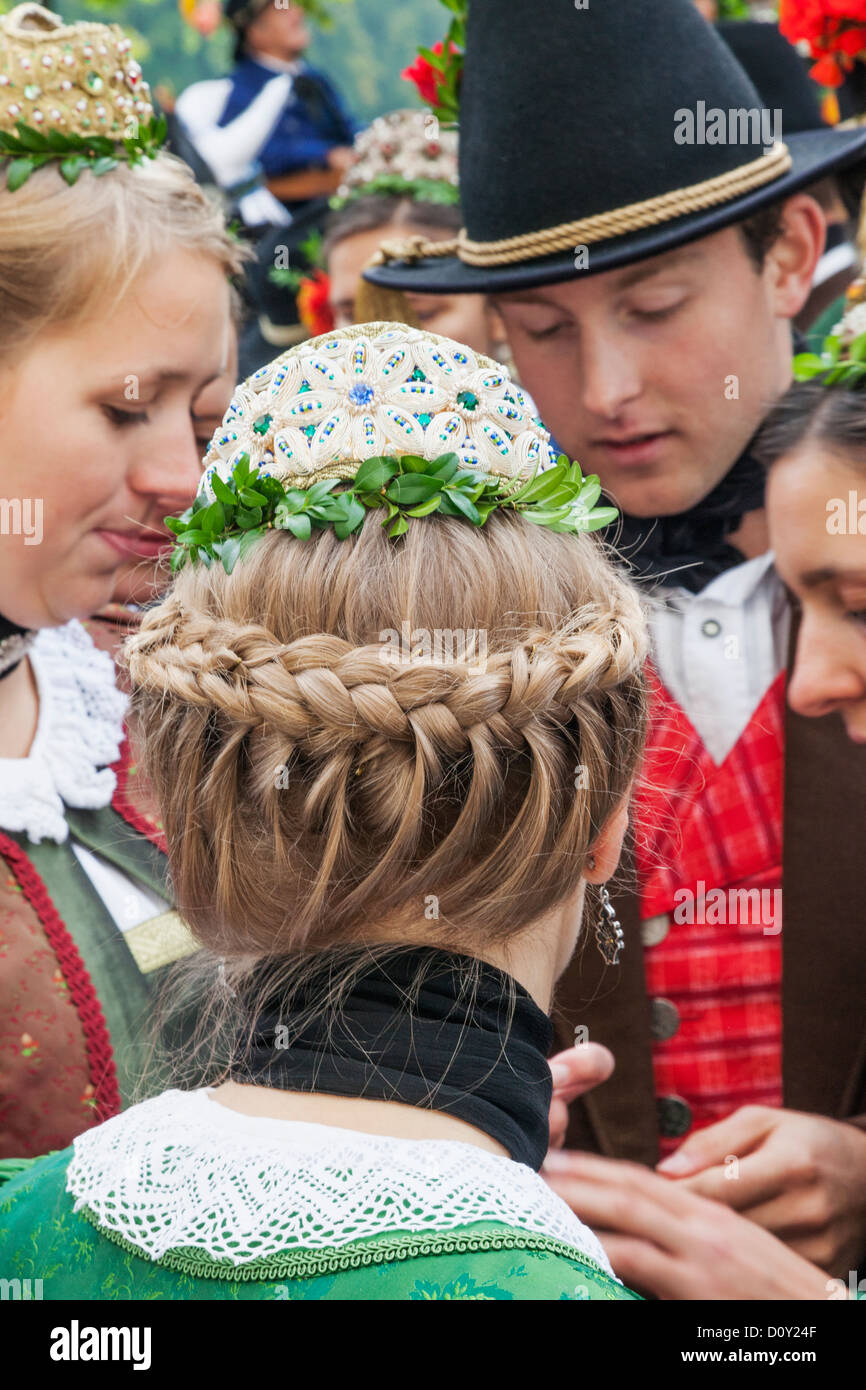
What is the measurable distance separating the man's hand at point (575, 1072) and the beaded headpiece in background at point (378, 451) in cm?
90

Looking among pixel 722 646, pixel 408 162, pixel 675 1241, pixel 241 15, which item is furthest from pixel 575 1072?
pixel 241 15

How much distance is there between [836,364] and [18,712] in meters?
1.21

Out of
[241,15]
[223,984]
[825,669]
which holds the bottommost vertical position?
[223,984]

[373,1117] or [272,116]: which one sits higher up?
[272,116]

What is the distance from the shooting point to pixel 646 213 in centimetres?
178

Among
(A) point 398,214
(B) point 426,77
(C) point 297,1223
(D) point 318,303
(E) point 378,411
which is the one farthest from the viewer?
(D) point 318,303

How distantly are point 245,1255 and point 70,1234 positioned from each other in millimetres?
212

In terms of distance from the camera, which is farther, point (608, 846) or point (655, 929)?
point (655, 929)

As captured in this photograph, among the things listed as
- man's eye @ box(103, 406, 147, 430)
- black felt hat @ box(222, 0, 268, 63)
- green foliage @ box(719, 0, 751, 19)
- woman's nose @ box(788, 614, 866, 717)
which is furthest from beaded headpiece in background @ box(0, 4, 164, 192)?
black felt hat @ box(222, 0, 268, 63)

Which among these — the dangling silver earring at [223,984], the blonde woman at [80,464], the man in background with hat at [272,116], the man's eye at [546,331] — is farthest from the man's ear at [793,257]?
the man in background with hat at [272,116]

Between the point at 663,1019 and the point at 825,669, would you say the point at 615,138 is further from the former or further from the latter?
the point at 663,1019

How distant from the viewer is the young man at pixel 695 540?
179 centimetres

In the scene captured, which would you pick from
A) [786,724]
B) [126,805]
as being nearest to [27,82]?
[126,805]

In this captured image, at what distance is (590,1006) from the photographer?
1863 mm
